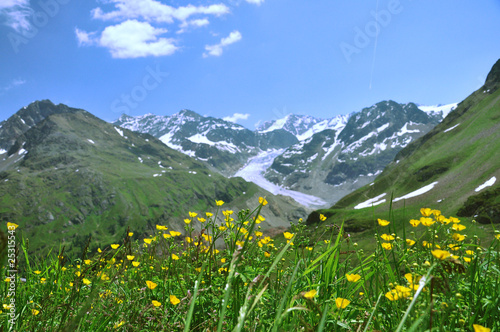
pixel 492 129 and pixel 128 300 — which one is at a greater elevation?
pixel 128 300

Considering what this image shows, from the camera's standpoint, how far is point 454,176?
8675 cm

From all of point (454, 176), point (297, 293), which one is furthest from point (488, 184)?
point (297, 293)

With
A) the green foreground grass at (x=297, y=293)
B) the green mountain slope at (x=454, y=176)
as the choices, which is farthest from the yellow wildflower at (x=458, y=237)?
the green mountain slope at (x=454, y=176)

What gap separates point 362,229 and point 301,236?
246ft

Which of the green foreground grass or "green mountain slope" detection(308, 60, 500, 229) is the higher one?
the green foreground grass

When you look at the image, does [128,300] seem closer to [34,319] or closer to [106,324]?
[106,324]

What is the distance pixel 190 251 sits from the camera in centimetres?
436

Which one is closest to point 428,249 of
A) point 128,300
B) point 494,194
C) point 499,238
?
point 499,238

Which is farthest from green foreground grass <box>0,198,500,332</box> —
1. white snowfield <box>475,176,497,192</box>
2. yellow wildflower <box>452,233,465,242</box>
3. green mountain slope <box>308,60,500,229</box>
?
white snowfield <box>475,176,497,192</box>

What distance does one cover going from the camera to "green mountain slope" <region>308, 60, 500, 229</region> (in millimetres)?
62094

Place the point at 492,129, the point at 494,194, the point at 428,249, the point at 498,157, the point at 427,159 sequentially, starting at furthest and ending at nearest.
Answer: the point at 427,159, the point at 492,129, the point at 498,157, the point at 494,194, the point at 428,249

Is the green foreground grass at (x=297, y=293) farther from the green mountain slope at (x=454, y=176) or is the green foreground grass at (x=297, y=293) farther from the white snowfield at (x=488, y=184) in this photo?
the white snowfield at (x=488, y=184)

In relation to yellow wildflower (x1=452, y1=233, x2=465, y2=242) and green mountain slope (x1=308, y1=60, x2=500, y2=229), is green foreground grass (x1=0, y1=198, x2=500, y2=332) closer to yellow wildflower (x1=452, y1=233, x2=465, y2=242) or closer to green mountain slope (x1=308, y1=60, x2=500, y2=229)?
yellow wildflower (x1=452, y1=233, x2=465, y2=242)

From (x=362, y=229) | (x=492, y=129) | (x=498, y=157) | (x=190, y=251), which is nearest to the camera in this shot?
(x=190, y=251)
